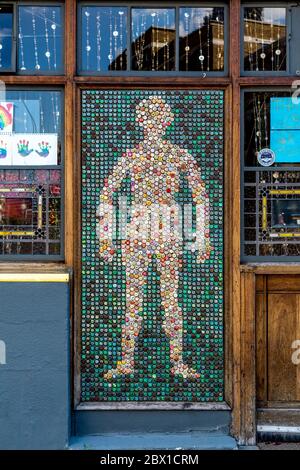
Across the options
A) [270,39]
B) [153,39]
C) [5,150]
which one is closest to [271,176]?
[270,39]

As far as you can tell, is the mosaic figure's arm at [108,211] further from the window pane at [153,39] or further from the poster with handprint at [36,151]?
the window pane at [153,39]

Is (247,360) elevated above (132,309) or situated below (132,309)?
below

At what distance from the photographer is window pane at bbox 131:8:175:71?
516cm

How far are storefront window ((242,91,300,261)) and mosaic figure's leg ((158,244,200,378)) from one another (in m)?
0.73

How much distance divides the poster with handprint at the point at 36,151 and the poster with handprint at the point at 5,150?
38 millimetres

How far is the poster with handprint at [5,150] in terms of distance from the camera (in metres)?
5.12

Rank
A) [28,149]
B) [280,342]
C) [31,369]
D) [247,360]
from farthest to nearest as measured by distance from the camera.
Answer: [280,342] → [28,149] → [247,360] → [31,369]

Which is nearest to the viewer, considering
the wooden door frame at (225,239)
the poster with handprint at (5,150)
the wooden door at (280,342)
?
the wooden door frame at (225,239)

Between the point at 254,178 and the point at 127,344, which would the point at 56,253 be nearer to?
the point at 127,344

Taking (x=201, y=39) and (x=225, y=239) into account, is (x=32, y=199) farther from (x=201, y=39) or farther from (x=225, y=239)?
(x=201, y=39)

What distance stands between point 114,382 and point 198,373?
784 millimetres

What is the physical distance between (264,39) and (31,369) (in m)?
3.76

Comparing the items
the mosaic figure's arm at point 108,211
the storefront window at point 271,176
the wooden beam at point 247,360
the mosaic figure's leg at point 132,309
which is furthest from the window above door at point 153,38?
the wooden beam at point 247,360

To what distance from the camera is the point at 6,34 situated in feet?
17.0
